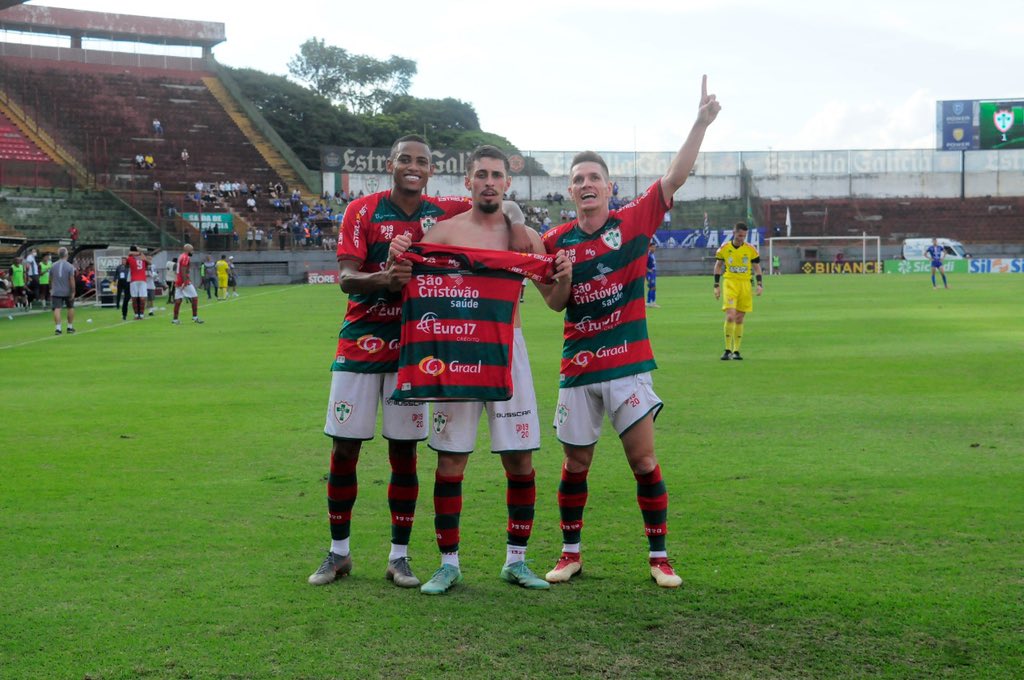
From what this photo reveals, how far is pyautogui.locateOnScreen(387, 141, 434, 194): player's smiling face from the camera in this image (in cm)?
619

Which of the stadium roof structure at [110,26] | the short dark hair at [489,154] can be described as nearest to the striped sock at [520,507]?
the short dark hair at [489,154]

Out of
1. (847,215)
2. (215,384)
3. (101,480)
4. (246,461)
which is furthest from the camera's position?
(847,215)

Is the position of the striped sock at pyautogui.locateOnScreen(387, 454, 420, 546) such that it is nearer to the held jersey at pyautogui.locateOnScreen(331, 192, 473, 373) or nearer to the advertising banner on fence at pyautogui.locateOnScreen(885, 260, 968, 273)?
the held jersey at pyautogui.locateOnScreen(331, 192, 473, 373)

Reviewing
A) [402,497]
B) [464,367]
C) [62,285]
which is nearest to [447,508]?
[402,497]

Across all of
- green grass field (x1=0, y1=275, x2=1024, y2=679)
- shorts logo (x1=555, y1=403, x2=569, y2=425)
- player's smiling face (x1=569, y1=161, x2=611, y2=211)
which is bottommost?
green grass field (x1=0, y1=275, x2=1024, y2=679)

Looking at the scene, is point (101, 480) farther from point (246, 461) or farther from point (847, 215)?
point (847, 215)

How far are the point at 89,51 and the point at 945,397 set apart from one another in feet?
258

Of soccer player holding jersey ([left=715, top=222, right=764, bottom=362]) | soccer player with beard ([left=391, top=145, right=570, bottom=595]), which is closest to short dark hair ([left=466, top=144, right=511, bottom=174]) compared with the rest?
soccer player with beard ([left=391, top=145, right=570, bottom=595])

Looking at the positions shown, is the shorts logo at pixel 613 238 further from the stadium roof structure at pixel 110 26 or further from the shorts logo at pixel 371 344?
the stadium roof structure at pixel 110 26

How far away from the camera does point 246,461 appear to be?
9.65 m

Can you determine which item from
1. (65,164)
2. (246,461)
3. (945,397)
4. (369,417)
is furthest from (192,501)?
(65,164)

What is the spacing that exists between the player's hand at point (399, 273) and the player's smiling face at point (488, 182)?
1.73 ft

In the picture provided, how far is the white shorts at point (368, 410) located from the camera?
20.1ft

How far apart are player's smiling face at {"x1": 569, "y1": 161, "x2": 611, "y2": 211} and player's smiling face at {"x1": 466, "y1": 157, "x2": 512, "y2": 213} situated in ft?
1.40
